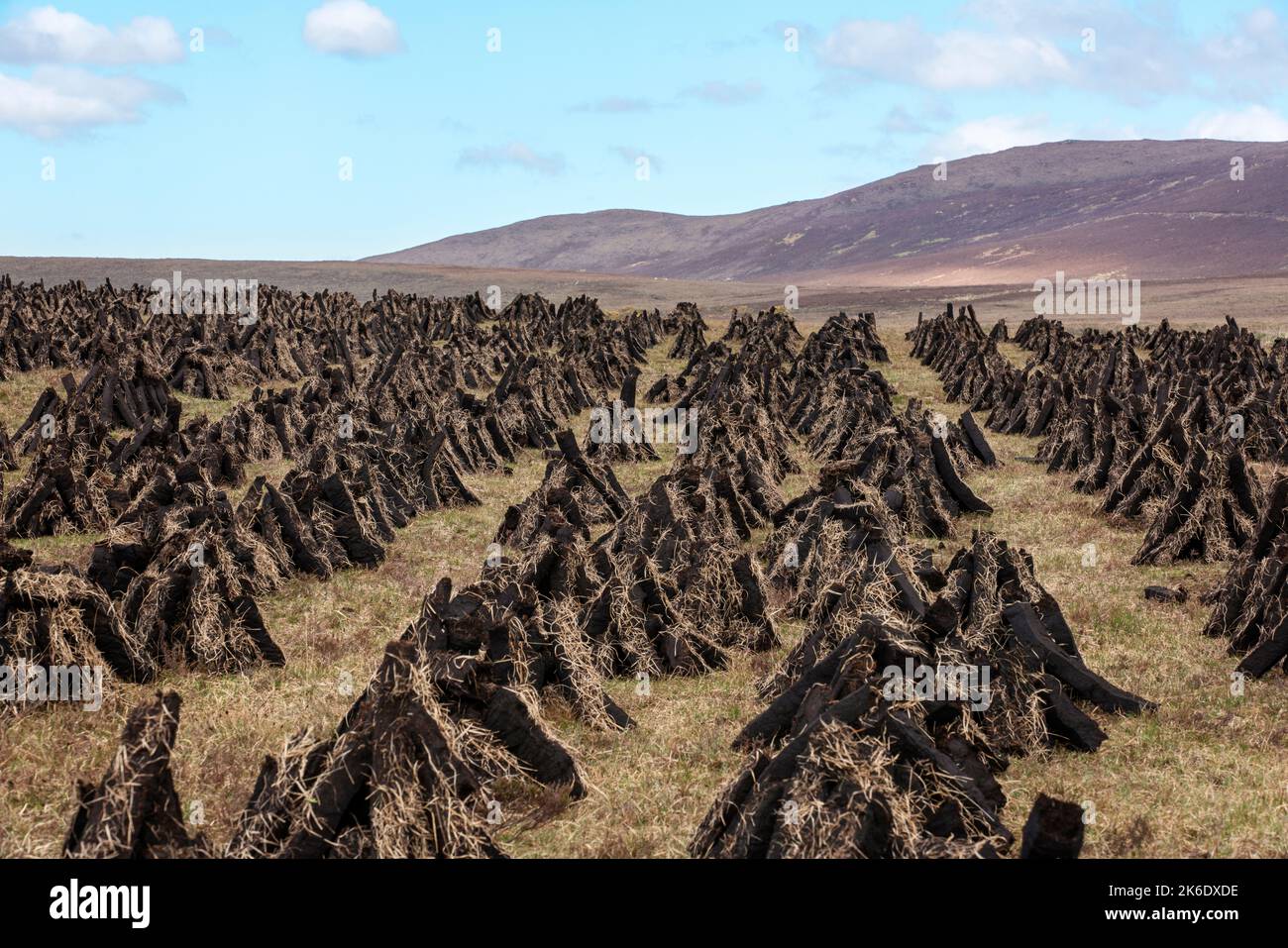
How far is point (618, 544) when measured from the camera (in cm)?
1249

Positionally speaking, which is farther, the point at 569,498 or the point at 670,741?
the point at 569,498

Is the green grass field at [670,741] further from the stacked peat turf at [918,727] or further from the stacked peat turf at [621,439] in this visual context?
the stacked peat turf at [621,439]

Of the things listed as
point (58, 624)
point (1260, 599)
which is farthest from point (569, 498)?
point (1260, 599)

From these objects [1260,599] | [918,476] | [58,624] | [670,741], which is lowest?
[670,741]

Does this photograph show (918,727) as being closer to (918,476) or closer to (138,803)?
(138,803)

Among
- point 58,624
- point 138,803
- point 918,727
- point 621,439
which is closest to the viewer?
point 138,803

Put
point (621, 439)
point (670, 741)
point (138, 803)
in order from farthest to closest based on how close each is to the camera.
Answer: point (621, 439) < point (670, 741) < point (138, 803)

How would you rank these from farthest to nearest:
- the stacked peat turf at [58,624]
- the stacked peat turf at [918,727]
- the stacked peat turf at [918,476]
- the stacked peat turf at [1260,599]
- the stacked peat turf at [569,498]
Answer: the stacked peat turf at [918,476] → the stacked peat turf at [569,498] → the stacked peat turf at [1260,599] → the stacked peat turf at [58,624] → the stacked peat turf at [918,727]

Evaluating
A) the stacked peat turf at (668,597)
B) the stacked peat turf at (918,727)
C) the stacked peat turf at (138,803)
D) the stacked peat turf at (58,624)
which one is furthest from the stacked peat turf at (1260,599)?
the stacked peat turf at (58,624)

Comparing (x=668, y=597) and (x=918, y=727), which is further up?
(x=668, y=597)

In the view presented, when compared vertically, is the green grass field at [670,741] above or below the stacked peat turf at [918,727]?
below

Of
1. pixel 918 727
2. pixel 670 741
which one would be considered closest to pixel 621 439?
pixel 670 741

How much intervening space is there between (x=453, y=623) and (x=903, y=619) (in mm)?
3647
